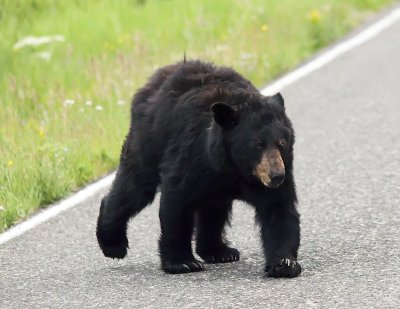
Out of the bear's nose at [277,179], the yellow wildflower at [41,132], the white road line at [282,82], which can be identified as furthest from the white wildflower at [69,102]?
the bear's nose at [277,179]

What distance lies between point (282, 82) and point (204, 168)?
5.77 meters

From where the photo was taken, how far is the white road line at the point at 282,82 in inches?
311

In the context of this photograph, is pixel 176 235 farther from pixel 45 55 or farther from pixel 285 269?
pixel 45 55

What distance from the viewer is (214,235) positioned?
7.07 meters

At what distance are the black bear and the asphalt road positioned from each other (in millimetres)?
149

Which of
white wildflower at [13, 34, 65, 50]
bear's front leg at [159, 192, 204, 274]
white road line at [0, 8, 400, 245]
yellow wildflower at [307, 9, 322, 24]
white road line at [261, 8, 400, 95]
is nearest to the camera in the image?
bear's front leg at [159, 192, 204, 274]

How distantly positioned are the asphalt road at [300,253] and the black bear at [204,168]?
5.9 inches

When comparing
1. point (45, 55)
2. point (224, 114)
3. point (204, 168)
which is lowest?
point (45, 55)

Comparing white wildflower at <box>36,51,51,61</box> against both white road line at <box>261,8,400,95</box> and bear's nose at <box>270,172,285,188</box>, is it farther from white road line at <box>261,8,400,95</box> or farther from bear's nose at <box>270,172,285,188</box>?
bear's nose at <box>270,172,285,188</box>

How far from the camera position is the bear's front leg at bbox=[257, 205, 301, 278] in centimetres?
639

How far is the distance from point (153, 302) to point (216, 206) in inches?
40.3

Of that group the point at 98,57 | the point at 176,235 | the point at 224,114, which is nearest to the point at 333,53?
the point at 98,57

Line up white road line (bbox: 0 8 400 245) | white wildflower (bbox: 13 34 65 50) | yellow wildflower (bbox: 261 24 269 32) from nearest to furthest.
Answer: white road line (bbox: 0 8 400 245), white wildflower (bbox: 13 34 65 50), yellow wildflower (bbox: 261 24 269 32)

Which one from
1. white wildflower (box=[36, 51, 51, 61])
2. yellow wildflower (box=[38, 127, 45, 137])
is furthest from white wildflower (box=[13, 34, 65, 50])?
yellow wildflower (box=[38, 127, 45, 137])
